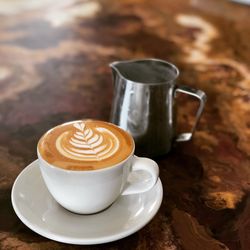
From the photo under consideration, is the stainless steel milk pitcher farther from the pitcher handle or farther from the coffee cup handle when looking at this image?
the coffee cup handle

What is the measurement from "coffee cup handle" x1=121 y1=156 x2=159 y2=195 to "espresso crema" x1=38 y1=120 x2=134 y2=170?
0.02m

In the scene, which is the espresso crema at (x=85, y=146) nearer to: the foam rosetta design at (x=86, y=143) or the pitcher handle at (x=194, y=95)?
the foam rosetta design at (x=86, y=143)

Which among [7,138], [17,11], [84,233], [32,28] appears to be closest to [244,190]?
[84,233]

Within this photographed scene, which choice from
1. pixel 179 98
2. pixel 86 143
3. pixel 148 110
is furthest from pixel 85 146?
pixel 179 98

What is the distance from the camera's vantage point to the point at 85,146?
0.59m

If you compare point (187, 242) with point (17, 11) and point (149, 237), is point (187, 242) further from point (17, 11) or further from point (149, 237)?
point (17, 11)

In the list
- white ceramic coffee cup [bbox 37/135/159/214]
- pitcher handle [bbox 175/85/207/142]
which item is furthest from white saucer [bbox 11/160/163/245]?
pitcher handle [bbox 175/85/207/142]

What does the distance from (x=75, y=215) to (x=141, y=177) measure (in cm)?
10

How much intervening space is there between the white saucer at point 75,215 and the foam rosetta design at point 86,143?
0.26 feet

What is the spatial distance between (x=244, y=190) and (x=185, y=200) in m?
0.10

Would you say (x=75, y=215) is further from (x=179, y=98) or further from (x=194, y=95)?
(x=179, y=98)

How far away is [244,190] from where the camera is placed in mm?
673

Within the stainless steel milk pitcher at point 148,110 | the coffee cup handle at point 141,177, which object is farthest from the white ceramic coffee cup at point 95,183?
the stainless steel milk pitcher at point 148,110

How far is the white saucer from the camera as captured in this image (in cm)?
54
